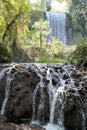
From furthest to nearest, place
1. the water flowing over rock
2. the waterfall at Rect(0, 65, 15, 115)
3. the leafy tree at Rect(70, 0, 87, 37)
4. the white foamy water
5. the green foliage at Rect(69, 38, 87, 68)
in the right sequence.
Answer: the leafy tree at Rect(70, 0, 87, 37) → the green foliage at Rect(69, 38, 87, 68) → the waterfall at Rect(0, 65, 15, 115) → the water flowing over rock → the white foamy water

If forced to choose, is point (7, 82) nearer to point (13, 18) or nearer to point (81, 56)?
point (81, 56)

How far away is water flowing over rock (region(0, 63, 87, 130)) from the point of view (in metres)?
9.66

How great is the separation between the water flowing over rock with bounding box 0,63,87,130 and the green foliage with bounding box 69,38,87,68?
887 mm

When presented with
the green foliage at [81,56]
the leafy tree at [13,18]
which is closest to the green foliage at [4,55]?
the green foliage at [81,56]

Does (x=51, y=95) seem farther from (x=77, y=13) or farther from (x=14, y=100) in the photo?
(x=77, y=13)

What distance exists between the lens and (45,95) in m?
10.6

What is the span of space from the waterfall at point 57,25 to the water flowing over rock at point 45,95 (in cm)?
2538

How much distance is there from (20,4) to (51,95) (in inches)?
451

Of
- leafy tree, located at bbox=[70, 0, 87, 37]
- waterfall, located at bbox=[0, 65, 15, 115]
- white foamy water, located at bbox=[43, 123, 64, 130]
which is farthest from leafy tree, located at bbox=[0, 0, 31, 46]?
leafy tree, located at bbox=[70, 0, 87, 37]

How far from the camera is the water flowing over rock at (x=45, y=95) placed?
966 cm

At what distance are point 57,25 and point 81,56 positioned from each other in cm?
2547

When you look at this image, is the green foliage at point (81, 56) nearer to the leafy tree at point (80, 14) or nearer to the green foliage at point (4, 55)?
the green foliage at point (4, 55)

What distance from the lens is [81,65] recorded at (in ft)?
41.5

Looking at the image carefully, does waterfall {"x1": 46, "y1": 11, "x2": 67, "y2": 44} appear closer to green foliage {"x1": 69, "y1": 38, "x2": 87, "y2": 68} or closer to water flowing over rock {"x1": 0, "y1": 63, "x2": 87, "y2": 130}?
green foliage {"x1": 69, "y1": 38, "x2": 87, "y2": 68}
